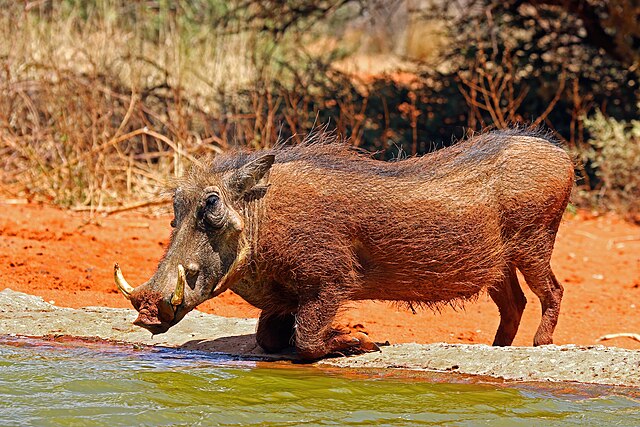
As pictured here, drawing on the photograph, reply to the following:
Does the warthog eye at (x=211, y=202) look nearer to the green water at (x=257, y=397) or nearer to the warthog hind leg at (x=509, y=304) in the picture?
the green water at (x=257, y=397)

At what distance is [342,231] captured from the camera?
18.6 feet

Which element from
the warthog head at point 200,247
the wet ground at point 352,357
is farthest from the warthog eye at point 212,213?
the wet ground at point 352,357

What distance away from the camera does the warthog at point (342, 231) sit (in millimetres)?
5488

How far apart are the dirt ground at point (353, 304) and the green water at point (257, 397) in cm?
91

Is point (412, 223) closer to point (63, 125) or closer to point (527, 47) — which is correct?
point (63, 125)

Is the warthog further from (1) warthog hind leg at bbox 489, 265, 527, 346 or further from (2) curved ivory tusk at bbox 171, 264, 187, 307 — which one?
(1) warthog hind leg at bbox 489, 265, 527, 346

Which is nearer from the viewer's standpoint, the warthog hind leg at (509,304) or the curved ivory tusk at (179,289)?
the curved ivory tusk at (179,289)

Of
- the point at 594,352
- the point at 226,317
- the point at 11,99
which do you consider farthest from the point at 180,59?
the point at 594,352

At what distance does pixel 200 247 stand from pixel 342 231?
2.40 feet

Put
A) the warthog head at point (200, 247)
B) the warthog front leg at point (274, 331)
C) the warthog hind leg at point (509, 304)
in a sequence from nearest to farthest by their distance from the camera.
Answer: the warthog head at point (200, 247), the warthog front leg at point (274, 331), the warthog hind leg at point (509, 304)

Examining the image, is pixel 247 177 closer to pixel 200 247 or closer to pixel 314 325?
pixel 200 247

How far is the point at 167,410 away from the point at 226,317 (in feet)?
7.38

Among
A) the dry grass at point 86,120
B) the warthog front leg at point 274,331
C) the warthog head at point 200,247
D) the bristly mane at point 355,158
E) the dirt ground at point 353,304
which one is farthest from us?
the dry grass at point 86,120

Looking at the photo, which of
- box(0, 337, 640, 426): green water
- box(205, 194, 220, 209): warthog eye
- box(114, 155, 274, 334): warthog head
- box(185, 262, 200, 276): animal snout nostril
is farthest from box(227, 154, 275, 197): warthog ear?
box(0, 337, 640, 426): green water
